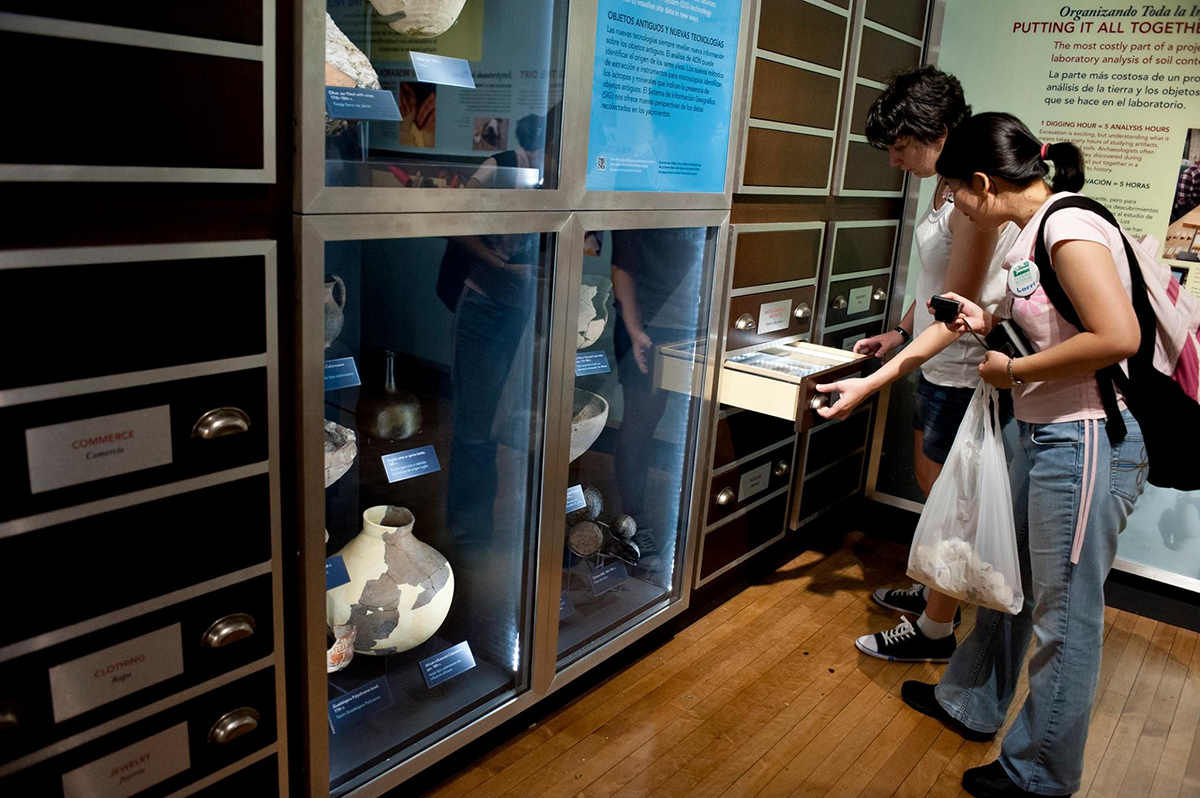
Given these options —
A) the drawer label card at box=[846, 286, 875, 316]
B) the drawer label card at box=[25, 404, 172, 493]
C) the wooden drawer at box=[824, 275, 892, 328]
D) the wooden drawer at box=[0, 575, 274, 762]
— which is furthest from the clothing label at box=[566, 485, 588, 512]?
the drawer label card at box=[846, 286, 875, 316]

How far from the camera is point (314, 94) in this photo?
1.38 m

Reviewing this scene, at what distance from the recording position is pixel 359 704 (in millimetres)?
1904

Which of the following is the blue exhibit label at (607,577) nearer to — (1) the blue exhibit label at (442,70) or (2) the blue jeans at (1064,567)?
(2) the blue jeans at (1064,567)

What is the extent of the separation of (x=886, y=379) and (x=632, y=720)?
1.08 m

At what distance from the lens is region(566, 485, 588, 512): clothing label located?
2265 mm

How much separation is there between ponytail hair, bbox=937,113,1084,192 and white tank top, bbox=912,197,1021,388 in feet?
1.78

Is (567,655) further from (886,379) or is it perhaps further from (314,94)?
(314,94)

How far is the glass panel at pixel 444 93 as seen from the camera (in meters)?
1.56

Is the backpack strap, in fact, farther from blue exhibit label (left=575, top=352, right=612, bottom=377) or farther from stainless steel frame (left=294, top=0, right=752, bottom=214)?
blue exhibit label (left=575, top=352, right=612, bottom=377)

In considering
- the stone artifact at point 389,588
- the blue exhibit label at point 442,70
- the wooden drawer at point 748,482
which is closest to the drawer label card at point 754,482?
the wooden drawer at point 748,482

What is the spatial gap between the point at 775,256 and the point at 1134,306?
1.09m

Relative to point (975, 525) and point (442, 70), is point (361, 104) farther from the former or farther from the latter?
point (975, 525)

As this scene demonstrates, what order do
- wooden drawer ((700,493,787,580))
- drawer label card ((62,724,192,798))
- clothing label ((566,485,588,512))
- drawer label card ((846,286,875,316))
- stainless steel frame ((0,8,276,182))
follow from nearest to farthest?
stainless steel frame ((0,8,276,182)) → drawer label card ((62,724,192,798)) → clothing label ((566,485,588,512)) → wooden drawer ((700,493,787,580)) → drawer label card ((846,286,875,316))

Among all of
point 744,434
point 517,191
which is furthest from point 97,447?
point 744,434
